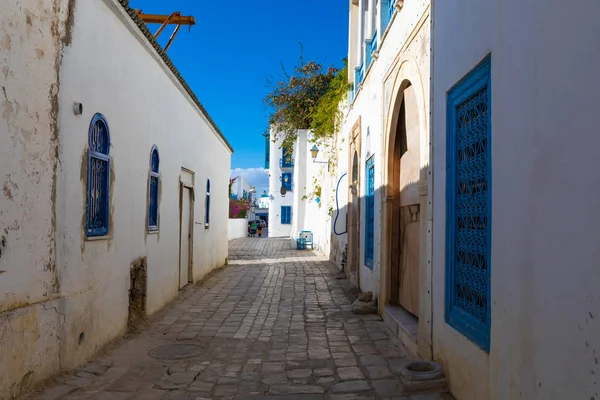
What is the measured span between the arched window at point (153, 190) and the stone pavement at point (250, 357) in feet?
4.59

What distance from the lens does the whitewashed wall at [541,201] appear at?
217cm

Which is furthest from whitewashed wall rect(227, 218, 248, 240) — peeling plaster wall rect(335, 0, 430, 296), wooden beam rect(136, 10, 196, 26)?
peeling plaster wall rect(335, 0, 430, 296)

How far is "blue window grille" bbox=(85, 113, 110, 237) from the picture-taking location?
17.1ft

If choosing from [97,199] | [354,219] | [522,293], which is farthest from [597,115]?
[354,219]

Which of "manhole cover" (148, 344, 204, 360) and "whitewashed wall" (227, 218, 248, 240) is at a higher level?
"whitewashed wall" (227, 218, 248, 240)

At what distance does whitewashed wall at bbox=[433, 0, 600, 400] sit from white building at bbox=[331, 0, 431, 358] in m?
1.58

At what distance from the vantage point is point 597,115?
2.10 metres

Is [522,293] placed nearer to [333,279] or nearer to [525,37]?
[525,37]

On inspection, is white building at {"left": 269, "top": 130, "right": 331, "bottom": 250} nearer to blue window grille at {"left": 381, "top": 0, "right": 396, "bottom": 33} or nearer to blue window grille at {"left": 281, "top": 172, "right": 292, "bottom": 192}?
→ blue window grille at {"left": 281, "top": 172, "right": 292, "bottom": 192}

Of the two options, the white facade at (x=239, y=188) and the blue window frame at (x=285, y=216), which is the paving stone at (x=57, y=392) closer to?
the blue window frame at (x=285, y=216)

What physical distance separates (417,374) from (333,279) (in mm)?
7943

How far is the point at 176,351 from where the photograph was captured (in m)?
5.77

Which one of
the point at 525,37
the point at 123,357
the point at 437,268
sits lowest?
the point at 123,357

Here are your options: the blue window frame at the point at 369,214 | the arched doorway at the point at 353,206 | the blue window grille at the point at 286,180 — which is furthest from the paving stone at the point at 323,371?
the blue window grille at the point at 286,180
